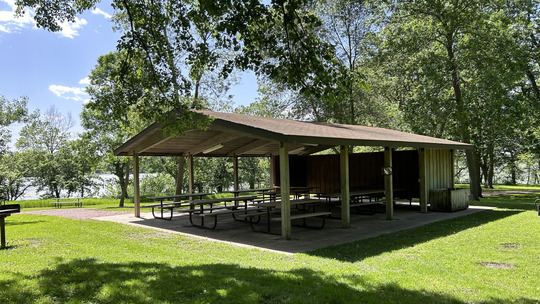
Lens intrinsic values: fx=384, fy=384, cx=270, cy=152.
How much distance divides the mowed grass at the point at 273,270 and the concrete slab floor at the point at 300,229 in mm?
547

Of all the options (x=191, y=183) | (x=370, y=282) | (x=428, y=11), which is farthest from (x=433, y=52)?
(x=370, y=282)

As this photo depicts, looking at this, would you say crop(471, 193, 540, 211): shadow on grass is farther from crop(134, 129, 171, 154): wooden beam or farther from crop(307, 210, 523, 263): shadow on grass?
crop(134, 129, 171, 154): wooden beam

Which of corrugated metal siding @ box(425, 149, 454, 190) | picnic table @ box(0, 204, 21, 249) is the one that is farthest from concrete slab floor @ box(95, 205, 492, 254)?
picnic table @ box(0, 204, 21, 249)

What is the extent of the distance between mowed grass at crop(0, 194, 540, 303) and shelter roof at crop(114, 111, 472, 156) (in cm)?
231

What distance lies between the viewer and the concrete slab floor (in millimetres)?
7855

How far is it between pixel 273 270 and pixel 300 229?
4.31 metres

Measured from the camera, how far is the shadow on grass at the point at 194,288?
407cm

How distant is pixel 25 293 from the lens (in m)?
4.16

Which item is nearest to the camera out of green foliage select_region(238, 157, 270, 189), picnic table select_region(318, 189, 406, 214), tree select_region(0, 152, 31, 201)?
picnic table select_region(318, 189, 406, 214)

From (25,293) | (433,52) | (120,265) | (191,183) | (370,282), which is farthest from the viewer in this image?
(433,52)

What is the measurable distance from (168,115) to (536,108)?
1834 centimetres

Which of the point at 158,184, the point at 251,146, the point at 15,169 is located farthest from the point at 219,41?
the point at 15,169

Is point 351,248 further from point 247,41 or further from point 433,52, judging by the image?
point 433,52

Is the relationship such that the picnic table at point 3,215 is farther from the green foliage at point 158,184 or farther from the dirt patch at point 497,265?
the green foliage at point 158,184
